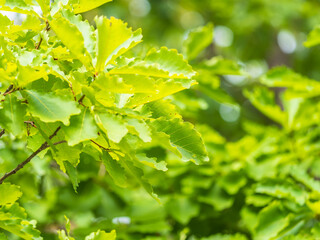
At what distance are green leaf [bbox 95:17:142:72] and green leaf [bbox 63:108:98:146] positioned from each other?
122 mm

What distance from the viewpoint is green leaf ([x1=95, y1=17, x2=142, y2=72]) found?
0.94 metres

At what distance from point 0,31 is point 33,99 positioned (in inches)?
10.3

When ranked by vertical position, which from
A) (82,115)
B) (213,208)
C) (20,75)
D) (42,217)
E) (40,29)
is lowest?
(213,208)

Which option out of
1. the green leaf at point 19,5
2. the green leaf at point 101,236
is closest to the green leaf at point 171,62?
the green leaf at point 19,5

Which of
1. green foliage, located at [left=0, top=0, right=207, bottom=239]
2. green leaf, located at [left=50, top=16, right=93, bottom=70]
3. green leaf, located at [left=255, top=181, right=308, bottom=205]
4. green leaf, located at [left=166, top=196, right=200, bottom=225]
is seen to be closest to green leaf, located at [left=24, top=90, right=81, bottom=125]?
green foliage, located at [left=0, top=0, right=207, bottom=239]

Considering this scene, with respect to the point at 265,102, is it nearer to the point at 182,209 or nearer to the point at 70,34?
the point at 182,209

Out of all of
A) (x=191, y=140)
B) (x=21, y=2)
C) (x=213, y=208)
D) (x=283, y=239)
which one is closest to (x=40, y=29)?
(x=21, y=2)

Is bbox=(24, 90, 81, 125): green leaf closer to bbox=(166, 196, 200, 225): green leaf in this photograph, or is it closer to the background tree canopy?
the background tree canopy

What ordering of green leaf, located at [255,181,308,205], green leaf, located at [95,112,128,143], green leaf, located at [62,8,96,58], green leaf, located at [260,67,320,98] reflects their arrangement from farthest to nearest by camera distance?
green leaf, located at [260,67,320,98], green leaf, located at [255,181,308,205], green leaf, located at [62,8,96,58], green leaf, located at [95,112,128,143]

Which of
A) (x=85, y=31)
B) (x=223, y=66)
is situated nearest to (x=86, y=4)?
(x=85, y=31)

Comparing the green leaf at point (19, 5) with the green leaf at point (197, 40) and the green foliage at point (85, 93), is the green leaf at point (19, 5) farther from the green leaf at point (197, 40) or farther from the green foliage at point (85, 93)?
the green leaf at point (197, 40)

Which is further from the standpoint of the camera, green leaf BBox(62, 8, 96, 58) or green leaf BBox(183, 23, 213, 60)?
green leaf BBox(183, 23, 213, 60)

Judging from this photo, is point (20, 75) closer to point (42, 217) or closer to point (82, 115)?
point (82, 115)

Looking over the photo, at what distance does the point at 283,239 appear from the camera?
1.61m
